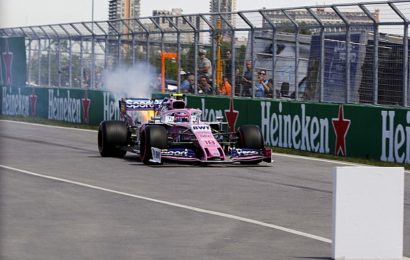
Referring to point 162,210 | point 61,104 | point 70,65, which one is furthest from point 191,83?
point 162,210

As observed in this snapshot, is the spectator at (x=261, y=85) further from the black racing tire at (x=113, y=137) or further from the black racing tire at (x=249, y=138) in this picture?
the black racing tire at (x=249, y=138)

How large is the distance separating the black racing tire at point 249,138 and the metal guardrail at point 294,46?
3.44 metres

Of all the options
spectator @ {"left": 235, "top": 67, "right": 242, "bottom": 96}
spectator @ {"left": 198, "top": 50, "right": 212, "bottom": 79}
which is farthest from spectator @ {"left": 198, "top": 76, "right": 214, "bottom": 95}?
spectator @ {"left": 235, "top": 67, "right": 242, "bottom": 96}

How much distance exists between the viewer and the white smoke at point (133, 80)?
106 ft

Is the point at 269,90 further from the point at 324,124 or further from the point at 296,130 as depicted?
the point at 324,124

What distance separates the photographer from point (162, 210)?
1324 cm

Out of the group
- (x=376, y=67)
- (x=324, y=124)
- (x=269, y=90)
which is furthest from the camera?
(x=269, y=90)

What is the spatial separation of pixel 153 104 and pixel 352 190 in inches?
496

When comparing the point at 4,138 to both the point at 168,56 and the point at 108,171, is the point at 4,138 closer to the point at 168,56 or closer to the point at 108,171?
the point at 168,56

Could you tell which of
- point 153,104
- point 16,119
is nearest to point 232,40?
point 153,104

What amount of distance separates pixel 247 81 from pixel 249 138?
8112mm

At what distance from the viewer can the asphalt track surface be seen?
1037cm

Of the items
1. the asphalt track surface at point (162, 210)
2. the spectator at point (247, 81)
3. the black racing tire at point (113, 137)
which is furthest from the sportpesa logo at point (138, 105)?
the spectator at point (247, 81)

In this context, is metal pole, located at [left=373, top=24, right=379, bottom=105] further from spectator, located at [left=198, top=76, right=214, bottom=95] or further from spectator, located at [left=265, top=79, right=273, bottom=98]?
spectator, located at [left=198, top=76, right=214, bottom=95]
